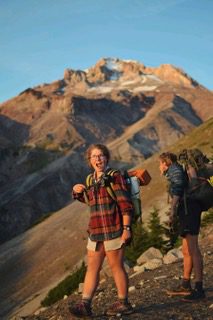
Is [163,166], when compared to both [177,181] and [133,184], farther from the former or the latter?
[133,184]

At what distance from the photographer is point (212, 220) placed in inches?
791

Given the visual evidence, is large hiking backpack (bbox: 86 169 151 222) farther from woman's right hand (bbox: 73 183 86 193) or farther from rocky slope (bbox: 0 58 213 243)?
rocky slope (bbox: 0 58 213 243)

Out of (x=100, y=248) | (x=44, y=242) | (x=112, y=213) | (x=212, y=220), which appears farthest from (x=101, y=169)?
(x=44, y=242)

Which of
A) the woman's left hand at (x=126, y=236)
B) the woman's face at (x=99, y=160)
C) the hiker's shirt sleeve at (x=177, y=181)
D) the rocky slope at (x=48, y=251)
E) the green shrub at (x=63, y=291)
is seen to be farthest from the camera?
the rocky slope at (x=48, y=251)

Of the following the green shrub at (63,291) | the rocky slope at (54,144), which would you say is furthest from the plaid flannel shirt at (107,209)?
the rocky slope at (54,144)

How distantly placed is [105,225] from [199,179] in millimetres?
2064

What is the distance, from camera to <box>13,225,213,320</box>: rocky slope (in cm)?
791

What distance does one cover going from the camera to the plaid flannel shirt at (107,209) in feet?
24.6

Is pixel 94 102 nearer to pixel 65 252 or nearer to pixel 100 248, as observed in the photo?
pixel 65 252

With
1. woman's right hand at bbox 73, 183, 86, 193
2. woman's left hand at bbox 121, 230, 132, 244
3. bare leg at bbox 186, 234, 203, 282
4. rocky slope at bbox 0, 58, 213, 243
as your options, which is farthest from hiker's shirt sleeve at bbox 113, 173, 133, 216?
rocky slope at bbox 0, 58, 213, 243

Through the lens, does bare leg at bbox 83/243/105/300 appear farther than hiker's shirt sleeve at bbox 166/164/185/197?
No

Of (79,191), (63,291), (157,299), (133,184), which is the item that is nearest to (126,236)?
(133,184)

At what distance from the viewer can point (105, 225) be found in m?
7.59

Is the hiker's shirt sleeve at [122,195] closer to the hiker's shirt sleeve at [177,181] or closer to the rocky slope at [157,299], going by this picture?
the hiker's shirt sleeve at [177,181]
